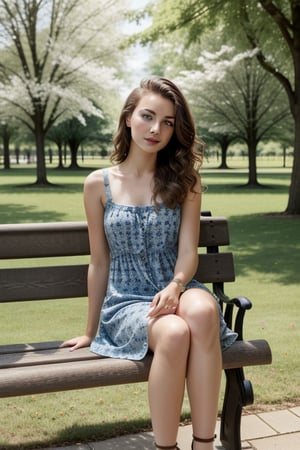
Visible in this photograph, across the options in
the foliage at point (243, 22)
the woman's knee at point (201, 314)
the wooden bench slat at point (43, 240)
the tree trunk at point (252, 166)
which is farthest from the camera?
the tree trunk at point (252, 166)

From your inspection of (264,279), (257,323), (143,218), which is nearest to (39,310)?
(257,323)

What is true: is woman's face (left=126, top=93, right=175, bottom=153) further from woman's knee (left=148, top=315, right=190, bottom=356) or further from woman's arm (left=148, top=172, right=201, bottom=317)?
woman's knee (left=148, top=315, right=190, bottom=356)

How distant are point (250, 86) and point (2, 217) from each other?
15221mm

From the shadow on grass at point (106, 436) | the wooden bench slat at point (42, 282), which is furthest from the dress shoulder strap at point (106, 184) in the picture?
the shadow on grass at point (106, 436)

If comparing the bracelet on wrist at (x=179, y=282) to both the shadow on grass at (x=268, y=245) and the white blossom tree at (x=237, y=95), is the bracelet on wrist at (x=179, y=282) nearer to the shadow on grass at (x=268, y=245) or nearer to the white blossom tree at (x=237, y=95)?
the shadow on grass at (x=268, y=245)

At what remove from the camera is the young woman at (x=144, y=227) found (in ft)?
9.57

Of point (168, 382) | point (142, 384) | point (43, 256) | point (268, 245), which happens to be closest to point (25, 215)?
point (268, 245)

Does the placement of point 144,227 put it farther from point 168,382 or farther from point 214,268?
point 168,382

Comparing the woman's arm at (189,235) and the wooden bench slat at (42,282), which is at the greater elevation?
the woman's arm at (189,235)

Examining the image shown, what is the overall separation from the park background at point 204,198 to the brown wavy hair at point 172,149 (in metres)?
1.34

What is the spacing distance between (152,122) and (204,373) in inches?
50.2

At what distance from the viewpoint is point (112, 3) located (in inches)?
1005

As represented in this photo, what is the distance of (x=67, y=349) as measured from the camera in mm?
3127

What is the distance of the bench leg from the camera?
121 inches
